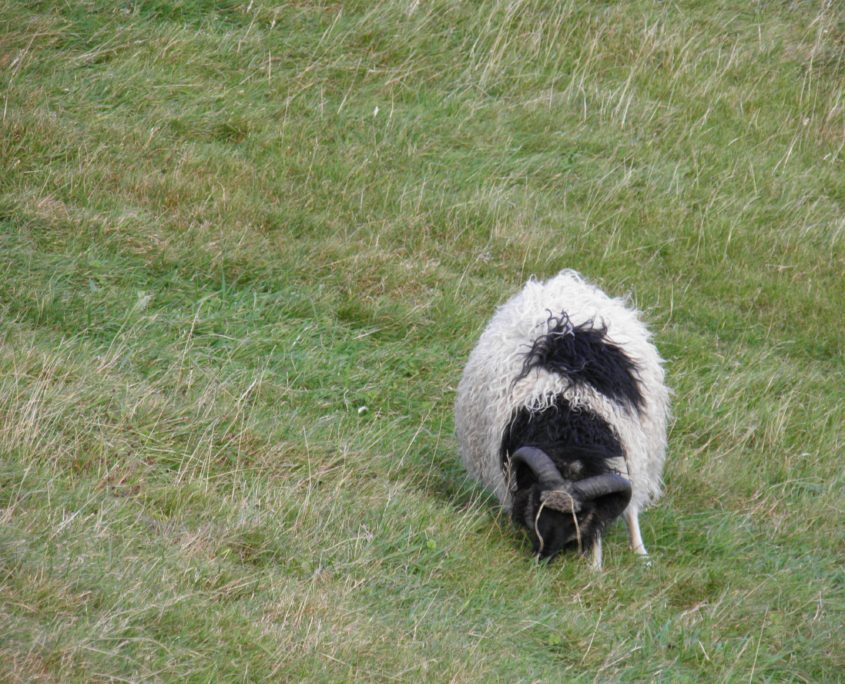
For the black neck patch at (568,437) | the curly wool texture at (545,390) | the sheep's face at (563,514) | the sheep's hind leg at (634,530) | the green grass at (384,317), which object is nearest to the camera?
the green grass at (384,317)

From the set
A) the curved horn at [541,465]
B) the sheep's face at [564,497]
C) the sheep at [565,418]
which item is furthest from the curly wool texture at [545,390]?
the curved horn at [541,465]

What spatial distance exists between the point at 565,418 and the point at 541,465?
0.45m

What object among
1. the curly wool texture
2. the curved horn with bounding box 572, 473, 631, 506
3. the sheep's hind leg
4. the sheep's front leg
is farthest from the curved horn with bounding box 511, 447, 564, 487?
the sheep's hind leg

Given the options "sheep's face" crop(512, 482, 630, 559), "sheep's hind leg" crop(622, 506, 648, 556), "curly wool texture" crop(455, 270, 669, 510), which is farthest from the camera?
"sheep's hind leg" crop(622, 506, 648, 556)

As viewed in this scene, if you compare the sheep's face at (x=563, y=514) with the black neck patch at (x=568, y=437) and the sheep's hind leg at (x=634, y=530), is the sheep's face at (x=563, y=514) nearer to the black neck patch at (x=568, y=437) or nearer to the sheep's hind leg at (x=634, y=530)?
the black neck patch at (x=568, y=437)

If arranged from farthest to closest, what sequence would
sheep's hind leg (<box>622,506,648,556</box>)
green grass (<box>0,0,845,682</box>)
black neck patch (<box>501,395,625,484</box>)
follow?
sheep's hind leg (<box>622,506,648,556</box>) → black neck patch (<box>501,395,625,484</box>) → green grass (<box>0,0,845,682</box>)

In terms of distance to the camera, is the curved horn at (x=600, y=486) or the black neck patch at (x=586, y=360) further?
the black neck patch at (x=586, y=360)

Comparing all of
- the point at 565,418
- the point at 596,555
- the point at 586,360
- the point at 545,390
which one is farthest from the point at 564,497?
→ the point at 586,360

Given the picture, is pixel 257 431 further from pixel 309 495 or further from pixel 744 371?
pixel 744 371

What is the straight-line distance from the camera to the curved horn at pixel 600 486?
657 centimetres

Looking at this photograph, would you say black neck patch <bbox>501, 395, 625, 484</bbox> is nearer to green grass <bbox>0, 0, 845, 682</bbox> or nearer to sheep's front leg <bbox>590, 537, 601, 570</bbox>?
sheep's front leg <bbox>590, 537, 601, 570</bbox>

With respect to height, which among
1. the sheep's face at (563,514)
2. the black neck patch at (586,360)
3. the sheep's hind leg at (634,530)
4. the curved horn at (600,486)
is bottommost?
the sheep's hind leg at (634,530)

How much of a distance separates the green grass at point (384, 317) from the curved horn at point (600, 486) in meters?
0.41

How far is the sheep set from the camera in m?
6.63
